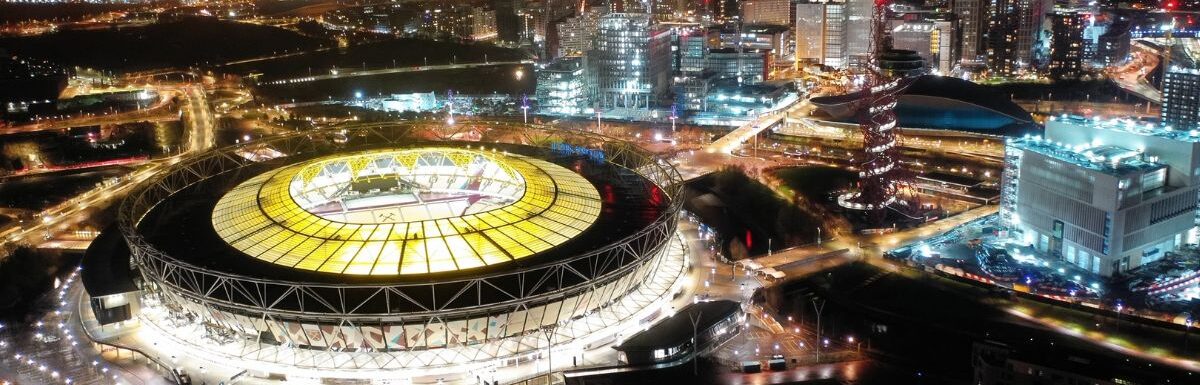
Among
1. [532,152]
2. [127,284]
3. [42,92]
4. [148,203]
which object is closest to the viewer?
[127,284]

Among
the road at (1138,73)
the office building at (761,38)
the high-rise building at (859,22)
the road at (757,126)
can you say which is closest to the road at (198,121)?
the road at (757,126)

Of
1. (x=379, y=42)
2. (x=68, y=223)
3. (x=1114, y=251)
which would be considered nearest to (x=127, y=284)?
(x=68, y=223)

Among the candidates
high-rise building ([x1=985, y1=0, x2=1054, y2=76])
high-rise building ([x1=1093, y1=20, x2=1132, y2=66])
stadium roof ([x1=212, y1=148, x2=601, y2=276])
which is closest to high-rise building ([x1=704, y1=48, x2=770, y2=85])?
high-rise building ([x1=985, y1=0, x2=1054, y2=76])

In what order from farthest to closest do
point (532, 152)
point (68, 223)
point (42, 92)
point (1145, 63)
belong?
point (1145, 63), point (42, 92), point (532, 152), point (68, 223)

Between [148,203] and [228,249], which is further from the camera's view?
[148,203]

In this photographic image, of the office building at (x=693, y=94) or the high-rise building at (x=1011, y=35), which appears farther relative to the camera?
the high-rise building at (x=1011, y=35)

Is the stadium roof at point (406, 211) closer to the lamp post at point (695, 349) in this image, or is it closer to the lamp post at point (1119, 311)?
the lamp post at point (695, 349)

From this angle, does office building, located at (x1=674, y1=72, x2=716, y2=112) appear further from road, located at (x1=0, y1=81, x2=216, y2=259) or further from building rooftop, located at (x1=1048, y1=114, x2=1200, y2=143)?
building rooftop, located at (x1=1048, y1=114, x2=1200, y2=143)

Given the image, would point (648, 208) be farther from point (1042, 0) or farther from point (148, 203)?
point (1042, 0)

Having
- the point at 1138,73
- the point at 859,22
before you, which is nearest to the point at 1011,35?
the point at 1138,73
